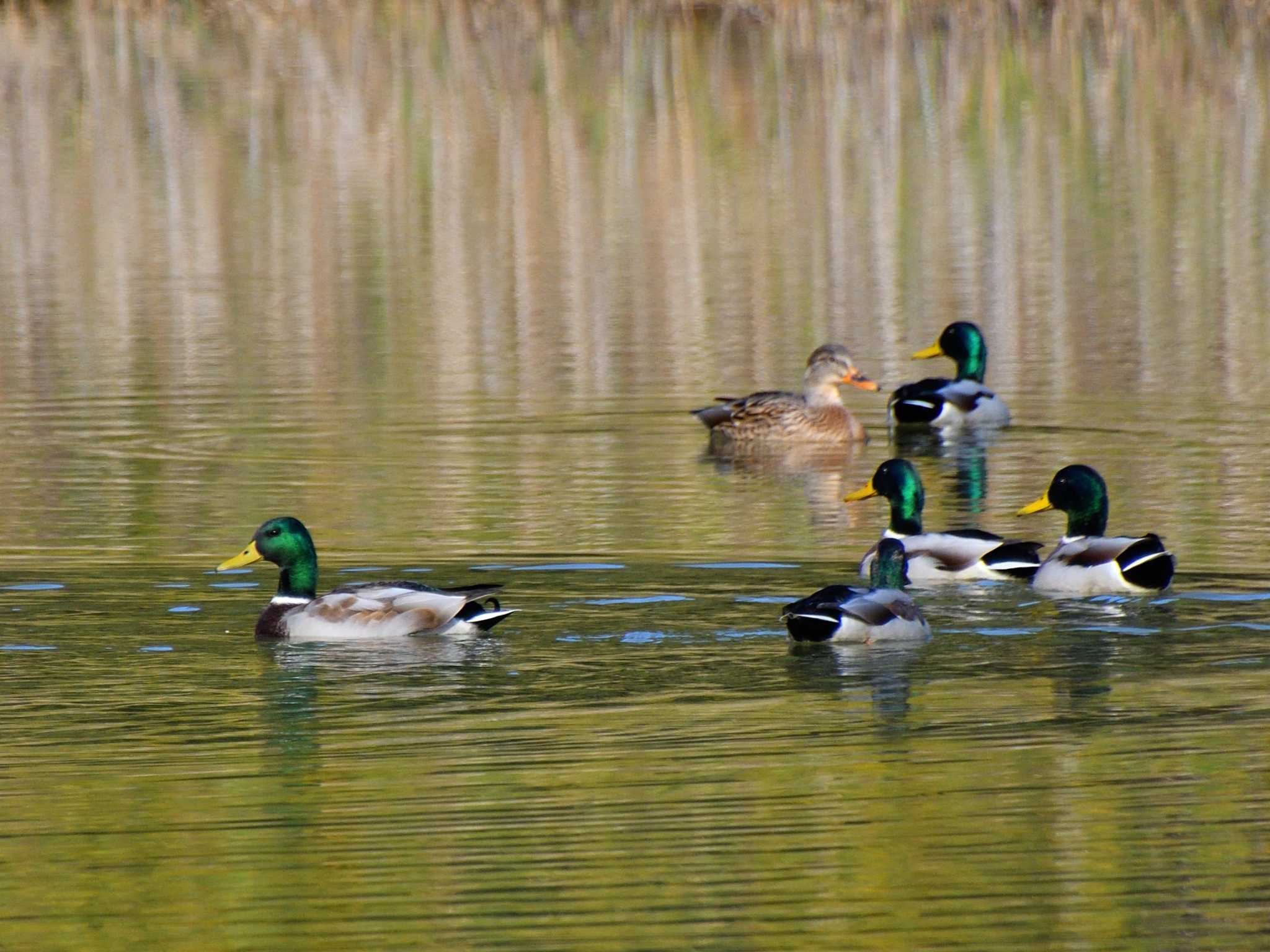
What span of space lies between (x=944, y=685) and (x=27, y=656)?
10.7 ft

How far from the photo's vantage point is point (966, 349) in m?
17.5

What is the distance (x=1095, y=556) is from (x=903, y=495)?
132cm

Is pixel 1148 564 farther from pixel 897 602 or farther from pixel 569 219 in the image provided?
pixel 569 219

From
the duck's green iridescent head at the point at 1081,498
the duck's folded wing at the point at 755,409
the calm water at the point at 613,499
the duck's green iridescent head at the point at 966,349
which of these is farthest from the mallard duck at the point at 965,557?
the duck's green iridescent head at the point at 966,349

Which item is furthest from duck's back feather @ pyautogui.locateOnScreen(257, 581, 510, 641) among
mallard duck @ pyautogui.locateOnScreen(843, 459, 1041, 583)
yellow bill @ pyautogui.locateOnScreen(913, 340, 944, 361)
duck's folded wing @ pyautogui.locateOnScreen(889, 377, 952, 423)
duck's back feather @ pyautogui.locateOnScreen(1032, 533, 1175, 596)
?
yellow bill @ pyautogui.locateOnScreen(913, 340, 944, 361)

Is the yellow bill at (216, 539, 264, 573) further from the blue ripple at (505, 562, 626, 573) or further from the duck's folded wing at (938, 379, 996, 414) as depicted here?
the duck's folded wing at (938, 379, 996, 414)

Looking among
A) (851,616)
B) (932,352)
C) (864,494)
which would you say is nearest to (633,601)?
(851,616)

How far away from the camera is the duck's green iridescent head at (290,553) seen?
10.2m

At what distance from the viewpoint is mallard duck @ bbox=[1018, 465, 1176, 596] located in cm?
1027

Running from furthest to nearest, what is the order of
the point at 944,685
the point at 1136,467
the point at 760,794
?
1. the point at 1136,467
2. the point at 944,685
3. the point at 760,794

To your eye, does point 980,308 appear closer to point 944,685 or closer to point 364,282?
point 364,282

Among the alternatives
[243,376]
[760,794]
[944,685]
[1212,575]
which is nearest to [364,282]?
[243,376]

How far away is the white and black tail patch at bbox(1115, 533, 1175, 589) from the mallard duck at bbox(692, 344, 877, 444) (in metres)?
5.71

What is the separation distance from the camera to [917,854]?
21.3 feet
